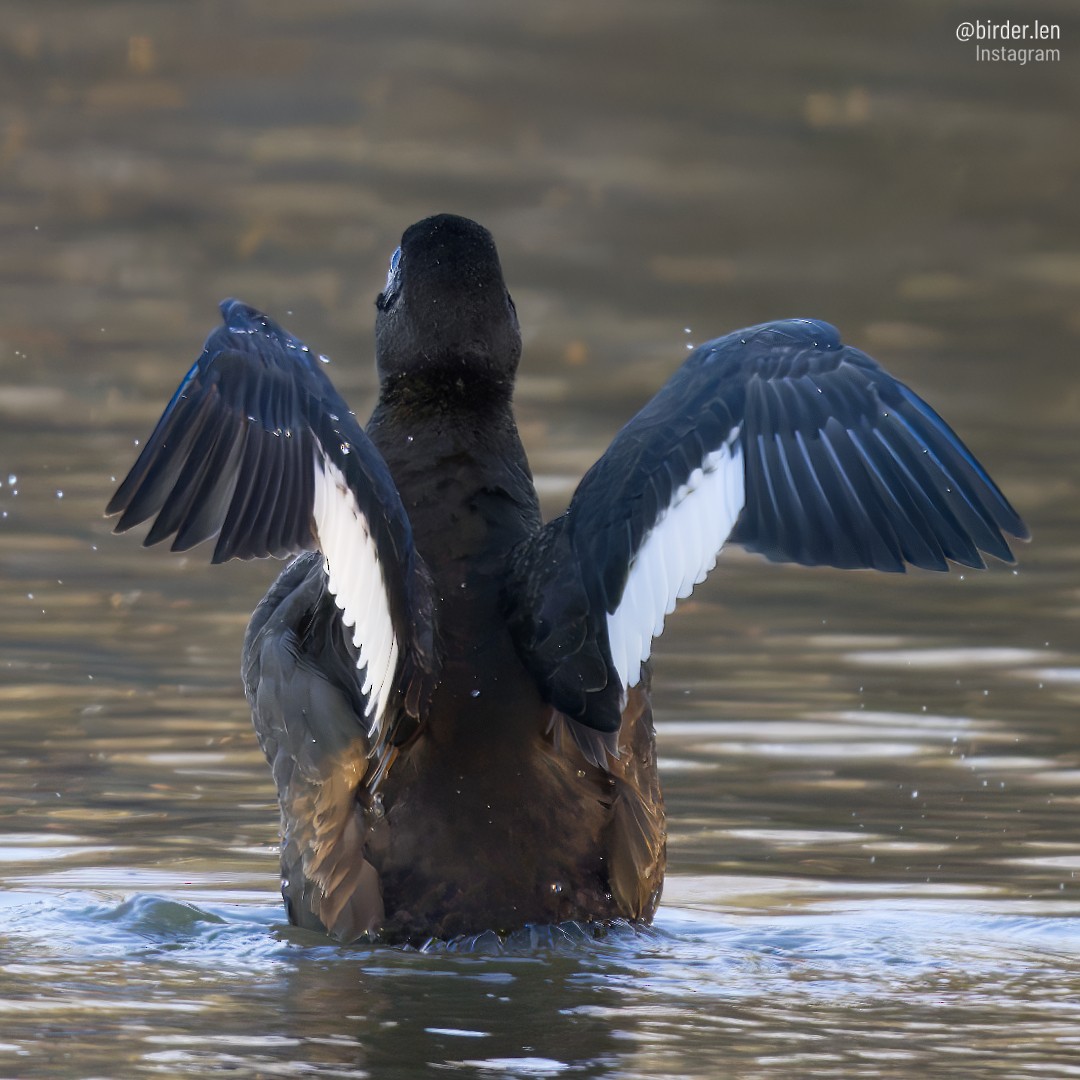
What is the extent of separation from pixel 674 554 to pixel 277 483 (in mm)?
986

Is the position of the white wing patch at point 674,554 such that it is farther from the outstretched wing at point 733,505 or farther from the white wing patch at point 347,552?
the white wing patch at point 347,552

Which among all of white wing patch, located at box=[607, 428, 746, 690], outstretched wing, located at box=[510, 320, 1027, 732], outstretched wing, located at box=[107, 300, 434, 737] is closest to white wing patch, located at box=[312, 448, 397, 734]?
outstretched wing, located at box=[107, 300, 434, 737]

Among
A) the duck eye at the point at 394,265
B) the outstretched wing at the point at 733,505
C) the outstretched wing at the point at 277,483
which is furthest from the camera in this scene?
the duck eye at the point at 394,265

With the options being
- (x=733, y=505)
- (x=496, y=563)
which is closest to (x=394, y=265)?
(x=496, y=563)

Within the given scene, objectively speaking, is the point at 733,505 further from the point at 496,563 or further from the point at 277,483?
the point at 277,483

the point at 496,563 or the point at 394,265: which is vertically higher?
the point at 394,265

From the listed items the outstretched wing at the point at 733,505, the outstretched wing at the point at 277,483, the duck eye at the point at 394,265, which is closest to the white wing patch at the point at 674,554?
the outstretched wing at the point at 733,505

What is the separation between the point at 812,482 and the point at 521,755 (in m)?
1.01

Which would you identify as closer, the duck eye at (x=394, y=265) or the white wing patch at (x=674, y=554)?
the white wing patch at (x=674, y=554)

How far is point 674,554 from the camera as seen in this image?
6.23 metres

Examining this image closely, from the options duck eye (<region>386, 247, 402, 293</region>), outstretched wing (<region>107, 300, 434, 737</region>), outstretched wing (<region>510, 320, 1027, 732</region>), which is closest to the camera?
outstretched wing (<region>107, 300, 434, 737</region>)

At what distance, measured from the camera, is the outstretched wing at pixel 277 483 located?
6.11 meters

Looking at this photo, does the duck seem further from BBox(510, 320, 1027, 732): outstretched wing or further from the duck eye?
the duck eye

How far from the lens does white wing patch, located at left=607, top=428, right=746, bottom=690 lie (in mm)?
6203
